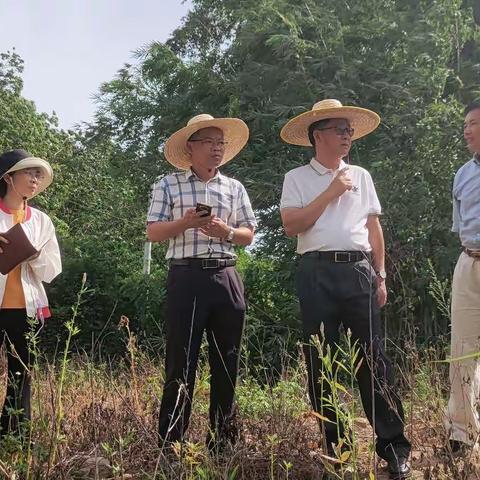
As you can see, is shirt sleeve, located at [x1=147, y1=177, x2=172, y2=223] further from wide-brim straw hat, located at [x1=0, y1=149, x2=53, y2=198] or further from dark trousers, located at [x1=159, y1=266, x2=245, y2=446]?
wide-brim straw hat, located at [x1=0, y1=149, x2=53, y2=198]

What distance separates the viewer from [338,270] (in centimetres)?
338

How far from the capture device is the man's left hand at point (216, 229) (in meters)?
3.53

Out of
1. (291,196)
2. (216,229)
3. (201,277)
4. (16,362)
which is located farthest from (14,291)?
(291,196)

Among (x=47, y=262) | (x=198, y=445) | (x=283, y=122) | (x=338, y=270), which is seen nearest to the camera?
(x=198, y=445)

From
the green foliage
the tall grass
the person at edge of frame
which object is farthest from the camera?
the green foliage

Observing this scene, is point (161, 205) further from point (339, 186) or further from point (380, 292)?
point (380, 292)

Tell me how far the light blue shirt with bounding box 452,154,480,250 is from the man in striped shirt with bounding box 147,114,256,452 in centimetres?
121

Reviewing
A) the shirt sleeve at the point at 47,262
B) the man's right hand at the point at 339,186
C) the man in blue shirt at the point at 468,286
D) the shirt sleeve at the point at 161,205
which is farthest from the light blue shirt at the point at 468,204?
the shirt sleeve at the point at 47,262

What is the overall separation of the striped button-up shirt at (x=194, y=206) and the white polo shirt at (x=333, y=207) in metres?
0.39

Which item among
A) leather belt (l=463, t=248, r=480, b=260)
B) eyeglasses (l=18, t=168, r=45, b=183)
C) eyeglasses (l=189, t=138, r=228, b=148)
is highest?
eyeglasses (l=189, t=138, r=228, b=148)

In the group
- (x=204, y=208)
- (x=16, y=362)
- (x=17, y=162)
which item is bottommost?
(x=16, y=362)

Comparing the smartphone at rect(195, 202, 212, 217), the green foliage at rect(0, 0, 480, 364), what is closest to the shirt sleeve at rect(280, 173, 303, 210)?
the smartphone at rect(195, 202, 212, 217)

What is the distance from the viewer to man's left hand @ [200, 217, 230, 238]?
353 centimetres

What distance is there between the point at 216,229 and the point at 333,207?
65 centimetres
